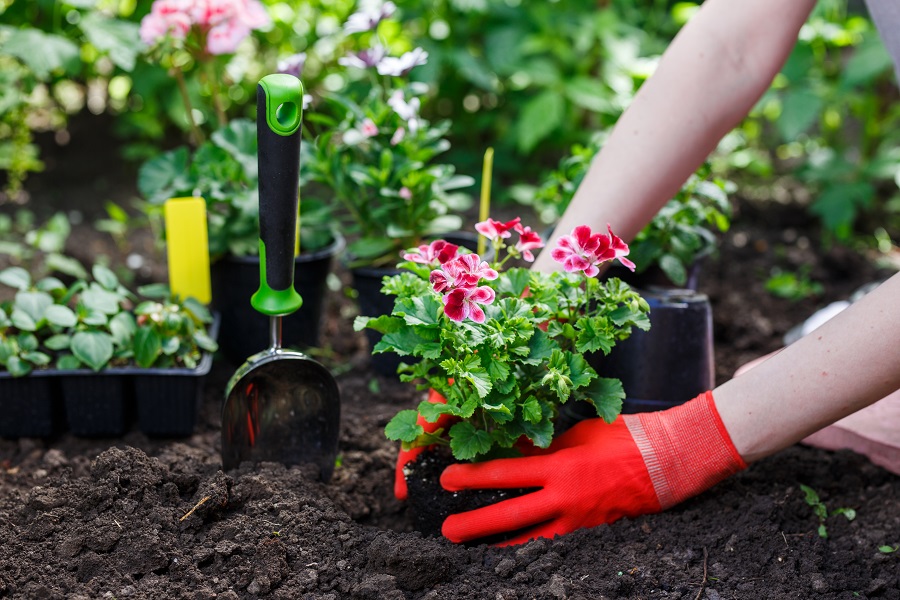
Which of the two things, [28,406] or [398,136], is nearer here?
[28,406]

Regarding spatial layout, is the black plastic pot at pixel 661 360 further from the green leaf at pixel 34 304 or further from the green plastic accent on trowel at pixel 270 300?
the green leaf at pixel 34 304

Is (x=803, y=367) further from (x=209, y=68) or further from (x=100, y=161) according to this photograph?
(x=100, y=161)

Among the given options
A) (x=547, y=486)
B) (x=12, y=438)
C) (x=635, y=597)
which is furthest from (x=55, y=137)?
(x=635, y=597)

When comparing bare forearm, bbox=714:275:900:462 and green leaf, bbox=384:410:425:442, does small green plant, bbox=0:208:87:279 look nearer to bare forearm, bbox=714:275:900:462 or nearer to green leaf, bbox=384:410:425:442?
green leaf, bbox=384:410:425:442

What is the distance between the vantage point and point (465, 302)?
4.42 feet

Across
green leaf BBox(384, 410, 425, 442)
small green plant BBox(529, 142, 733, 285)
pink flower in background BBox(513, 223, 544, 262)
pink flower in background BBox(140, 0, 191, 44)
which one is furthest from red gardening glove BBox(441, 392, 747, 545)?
pink flower in background BBox(140, 0, 191, 44)

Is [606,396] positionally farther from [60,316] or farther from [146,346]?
[60,316]

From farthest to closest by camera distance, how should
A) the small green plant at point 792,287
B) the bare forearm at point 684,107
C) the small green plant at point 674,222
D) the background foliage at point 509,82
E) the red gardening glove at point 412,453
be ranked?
the background foliage at point 509,82 → the small green plant at point 792,287 → the small green plant at point 674,222 → the bare forearm at point 684,107 → the red gardening glove at point 412,453

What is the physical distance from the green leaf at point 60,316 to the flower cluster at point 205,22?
0.73 metres

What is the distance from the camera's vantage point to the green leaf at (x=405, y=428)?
146 cm

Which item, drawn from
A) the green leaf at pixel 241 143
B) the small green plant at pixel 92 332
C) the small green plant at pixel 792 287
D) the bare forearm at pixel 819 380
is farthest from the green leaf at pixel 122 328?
the small green plant at pixel 792 287

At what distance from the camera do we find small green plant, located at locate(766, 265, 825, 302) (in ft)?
8.90

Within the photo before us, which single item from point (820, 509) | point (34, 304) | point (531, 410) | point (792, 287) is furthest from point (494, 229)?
point (792, 287)

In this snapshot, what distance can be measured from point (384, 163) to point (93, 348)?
28.2 inches
